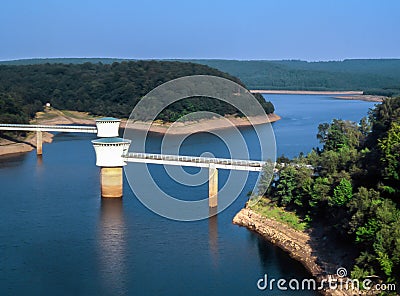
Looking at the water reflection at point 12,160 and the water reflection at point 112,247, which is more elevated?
the water reflection at point 12,160

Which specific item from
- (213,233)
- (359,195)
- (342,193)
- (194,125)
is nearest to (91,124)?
(194,125)

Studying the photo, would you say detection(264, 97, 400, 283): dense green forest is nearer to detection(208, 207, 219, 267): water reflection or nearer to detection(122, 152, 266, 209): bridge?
detection(122, 152, 266, 209): bridge

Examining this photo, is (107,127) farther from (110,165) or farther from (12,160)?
(12,160)

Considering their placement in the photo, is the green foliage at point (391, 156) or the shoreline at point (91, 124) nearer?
the green foliage at point (391, 156)

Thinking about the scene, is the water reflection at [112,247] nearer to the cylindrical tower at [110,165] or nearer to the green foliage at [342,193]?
the cylindrical tower at [110,165]

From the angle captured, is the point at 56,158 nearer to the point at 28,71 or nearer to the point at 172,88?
the point at 172,88

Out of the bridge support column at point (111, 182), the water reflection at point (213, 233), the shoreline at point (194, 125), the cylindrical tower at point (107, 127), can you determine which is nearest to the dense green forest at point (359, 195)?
the water reflection at point (213, 233)
